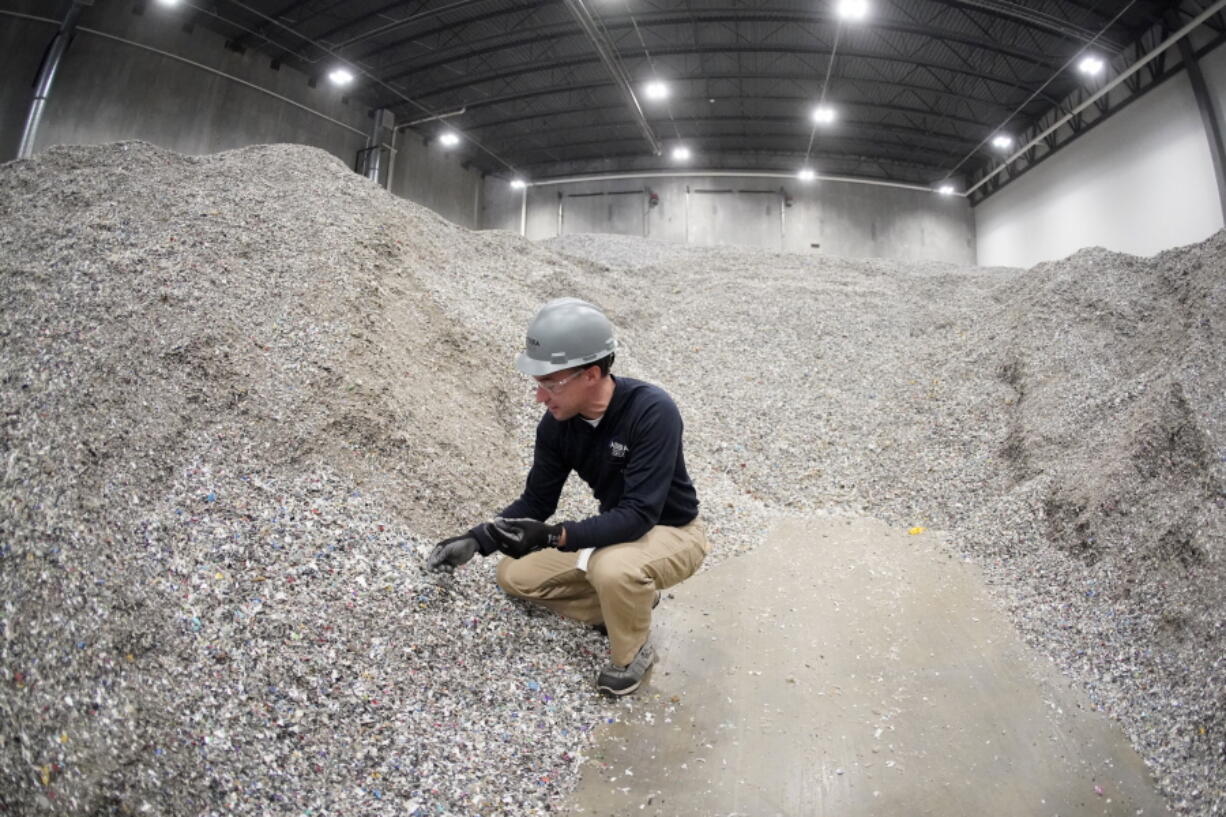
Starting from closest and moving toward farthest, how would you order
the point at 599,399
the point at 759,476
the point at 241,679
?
the point at 241,679 → the point at 599,399 → the point at 759,476


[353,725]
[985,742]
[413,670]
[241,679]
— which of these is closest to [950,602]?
[985,742]

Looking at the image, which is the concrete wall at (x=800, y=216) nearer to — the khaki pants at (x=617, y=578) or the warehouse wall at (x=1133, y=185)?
the warehouse wall at (x=1133, y=185)

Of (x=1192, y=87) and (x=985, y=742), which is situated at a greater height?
(x=1192, y=87)

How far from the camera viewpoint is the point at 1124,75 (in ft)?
35.5

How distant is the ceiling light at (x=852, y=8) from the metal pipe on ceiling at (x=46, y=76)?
39.5ft

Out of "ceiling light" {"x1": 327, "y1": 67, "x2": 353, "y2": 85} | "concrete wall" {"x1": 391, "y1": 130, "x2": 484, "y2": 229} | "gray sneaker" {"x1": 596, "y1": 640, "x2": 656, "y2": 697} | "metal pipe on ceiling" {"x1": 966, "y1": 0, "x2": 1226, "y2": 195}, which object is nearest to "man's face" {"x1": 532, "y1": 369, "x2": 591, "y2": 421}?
"gray sneaker" {"x1": 596, "y1": 640, "x2": 656, "y2": 697}

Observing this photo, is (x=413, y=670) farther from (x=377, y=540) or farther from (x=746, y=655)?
(x=746, y=655)

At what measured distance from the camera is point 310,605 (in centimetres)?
216

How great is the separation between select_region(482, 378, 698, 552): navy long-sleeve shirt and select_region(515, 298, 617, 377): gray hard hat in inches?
10.0

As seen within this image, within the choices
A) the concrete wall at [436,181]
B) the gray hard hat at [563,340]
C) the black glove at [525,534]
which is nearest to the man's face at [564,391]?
the gray hard hat at [563,340]

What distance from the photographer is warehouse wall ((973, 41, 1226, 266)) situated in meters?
10.2

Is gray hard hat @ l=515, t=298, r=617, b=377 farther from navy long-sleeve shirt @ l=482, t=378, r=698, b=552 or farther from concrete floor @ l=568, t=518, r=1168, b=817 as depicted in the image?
concrete floor @ l=568, t=518, r=1168, b=817

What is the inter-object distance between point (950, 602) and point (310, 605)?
3.10 m

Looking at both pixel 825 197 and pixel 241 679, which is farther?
pixel 825 197
